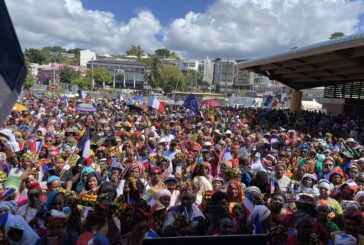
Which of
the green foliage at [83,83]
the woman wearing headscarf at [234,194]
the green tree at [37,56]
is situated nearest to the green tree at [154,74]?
the green foliage at [83,83]

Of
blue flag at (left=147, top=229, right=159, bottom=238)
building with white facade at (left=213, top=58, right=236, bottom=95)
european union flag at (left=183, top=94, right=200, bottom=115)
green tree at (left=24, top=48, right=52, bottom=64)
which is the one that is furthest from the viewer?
green tree at (left=24, top=48, right=52, bottom=64)

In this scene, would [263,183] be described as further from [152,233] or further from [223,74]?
[223,74]

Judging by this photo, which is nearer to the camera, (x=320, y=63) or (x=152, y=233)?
(x=152, y=233)

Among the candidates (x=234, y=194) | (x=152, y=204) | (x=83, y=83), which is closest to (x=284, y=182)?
(x=234, y=194)

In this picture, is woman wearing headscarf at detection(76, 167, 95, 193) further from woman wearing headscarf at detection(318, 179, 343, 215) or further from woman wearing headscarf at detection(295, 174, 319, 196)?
woman wearing headscarf at detection(318, 179, 343, 215)

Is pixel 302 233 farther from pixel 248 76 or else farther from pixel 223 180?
pixel 248 76

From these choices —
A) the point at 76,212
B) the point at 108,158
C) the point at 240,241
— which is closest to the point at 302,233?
the point at 240,241

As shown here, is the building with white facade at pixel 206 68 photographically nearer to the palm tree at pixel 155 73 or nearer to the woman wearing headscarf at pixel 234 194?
the palm tree at pixel 155 73

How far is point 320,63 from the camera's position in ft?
83.0

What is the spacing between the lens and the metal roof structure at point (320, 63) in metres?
18.3

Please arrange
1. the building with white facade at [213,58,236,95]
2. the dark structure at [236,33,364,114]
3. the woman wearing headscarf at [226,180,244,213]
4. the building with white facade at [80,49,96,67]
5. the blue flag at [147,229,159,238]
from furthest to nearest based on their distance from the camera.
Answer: the building with white facade at [80,49,96,67] → the building with white facade at [213,58,236,95] → the dark structure at [236,33,364,114] → the woman wearing headscarf at [226,180,244,213] → the blue flag at [147,229,159,238]

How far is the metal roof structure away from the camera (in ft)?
59.9

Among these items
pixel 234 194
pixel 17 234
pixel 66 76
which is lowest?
pixel 17 234

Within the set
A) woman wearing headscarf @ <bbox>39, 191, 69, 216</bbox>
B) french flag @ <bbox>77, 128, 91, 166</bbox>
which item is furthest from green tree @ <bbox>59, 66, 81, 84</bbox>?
woman wearing headscarf @ <bbox>39, 191, 69, 216</bbox>
